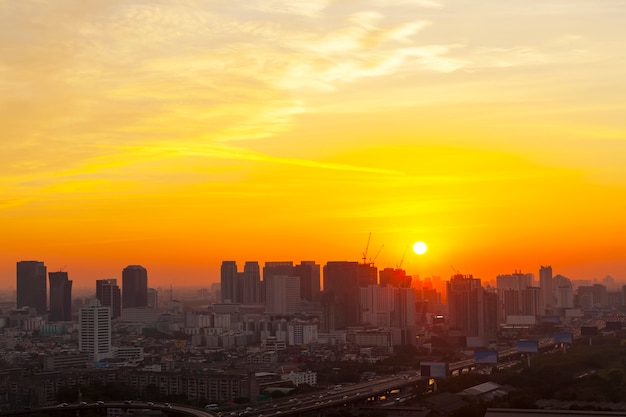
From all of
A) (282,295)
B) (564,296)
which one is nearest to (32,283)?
(282,295)

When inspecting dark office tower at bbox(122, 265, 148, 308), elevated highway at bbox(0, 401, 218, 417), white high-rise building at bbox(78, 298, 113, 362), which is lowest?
elevated highway at bbox(0, 401, 218, 417)

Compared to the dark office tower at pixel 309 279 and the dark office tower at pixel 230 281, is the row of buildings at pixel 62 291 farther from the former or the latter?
the dark office tower at pixel 309 279

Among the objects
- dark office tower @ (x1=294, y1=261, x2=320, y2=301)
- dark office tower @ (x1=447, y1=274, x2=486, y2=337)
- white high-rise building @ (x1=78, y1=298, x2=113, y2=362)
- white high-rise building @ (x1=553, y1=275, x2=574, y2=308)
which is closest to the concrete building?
dark office tower @ (x1=447, y1=274, x2=486, y2=337)

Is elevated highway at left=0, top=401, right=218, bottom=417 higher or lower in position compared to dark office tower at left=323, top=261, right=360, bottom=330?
lower

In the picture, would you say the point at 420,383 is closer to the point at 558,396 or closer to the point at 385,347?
the point at 558,396

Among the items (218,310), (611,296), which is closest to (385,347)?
(218,310)

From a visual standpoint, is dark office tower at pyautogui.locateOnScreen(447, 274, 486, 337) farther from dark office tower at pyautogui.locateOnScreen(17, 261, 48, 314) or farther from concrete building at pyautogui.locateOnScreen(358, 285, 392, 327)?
dark office tower at pyautogui.locateOnScreen(17, 261, 48, 314)
